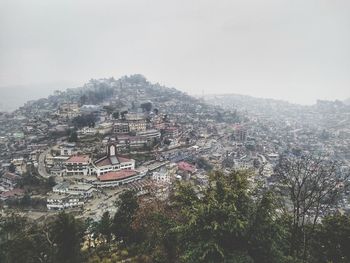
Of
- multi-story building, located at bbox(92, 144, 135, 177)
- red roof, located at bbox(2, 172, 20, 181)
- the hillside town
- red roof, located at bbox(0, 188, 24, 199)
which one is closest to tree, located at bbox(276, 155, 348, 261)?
the hillside town

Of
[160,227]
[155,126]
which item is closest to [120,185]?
[155,126]

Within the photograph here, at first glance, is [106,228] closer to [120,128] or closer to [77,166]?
[77,166]

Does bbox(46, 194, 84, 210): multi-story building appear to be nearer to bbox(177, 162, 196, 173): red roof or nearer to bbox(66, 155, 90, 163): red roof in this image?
bbox(66, 155, 90, 163): red roof

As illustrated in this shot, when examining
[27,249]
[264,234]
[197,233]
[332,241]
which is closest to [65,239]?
[27,249]

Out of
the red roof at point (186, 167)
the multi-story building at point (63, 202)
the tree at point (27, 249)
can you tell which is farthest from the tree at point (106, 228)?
the red roof at point (186, 167)

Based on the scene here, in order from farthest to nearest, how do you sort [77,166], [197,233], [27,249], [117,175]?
[77,166] < [117,175] < [27,249] < [197,233]

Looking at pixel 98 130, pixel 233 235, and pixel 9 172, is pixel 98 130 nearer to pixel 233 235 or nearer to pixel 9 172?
pixel 9 172

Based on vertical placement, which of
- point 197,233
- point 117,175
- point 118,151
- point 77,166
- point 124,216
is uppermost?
point 197,233
